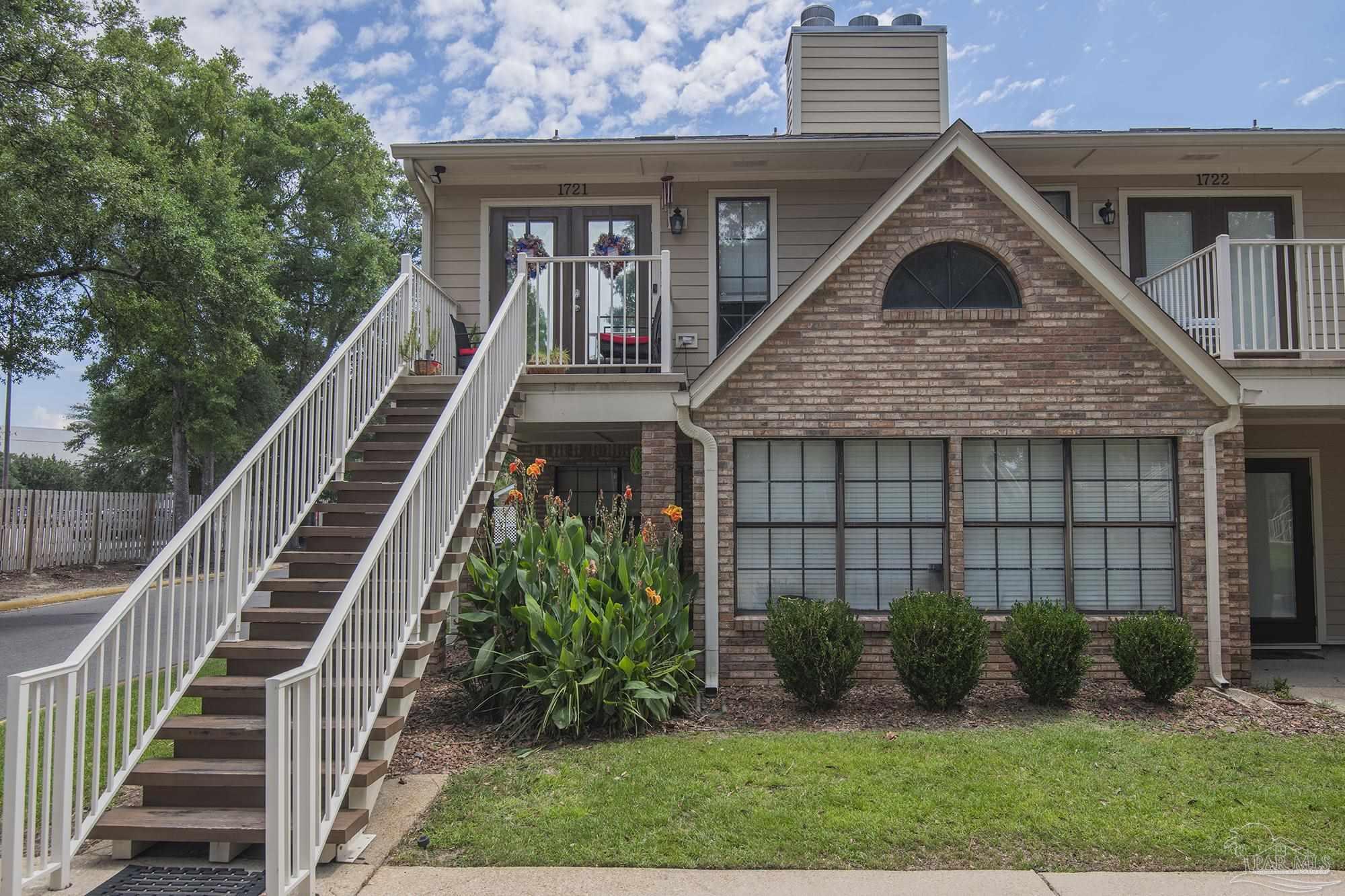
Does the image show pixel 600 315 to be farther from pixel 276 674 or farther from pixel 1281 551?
pixel 1281 551

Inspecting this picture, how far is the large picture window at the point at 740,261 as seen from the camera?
1048 cm

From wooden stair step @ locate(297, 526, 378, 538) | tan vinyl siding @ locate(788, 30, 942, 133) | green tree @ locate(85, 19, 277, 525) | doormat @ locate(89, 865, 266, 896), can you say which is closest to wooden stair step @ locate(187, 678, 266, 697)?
doormat @ locate(89, 865, 266, 896)

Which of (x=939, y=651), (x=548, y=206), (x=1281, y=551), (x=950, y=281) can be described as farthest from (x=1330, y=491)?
(x=548, y=206)

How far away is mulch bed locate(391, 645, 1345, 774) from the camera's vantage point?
6.29 meters

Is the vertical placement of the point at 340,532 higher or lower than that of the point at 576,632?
higher

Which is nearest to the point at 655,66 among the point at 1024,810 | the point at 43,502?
the point at 1024,810

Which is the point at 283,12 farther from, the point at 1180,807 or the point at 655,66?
the point at 1180,807

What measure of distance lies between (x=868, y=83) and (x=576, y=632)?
30.2 feet

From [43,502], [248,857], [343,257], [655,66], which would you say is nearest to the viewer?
[248,857]

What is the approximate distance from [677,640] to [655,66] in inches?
455

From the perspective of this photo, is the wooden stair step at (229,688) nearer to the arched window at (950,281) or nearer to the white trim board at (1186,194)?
the arched window at (950,281)

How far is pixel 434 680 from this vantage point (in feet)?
27.0

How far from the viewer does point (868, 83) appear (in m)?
12.2

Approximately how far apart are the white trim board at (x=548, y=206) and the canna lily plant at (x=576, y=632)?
370 cm
